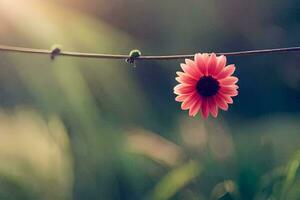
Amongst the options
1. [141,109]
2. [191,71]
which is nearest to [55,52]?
[191,71]

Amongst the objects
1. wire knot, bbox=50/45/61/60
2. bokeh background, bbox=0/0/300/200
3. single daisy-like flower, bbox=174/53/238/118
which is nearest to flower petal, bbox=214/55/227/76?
single daisy-like flower, bbox=174/53/238/118

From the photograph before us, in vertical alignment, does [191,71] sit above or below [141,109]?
below

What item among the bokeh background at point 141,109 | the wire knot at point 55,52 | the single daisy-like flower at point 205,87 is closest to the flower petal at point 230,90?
the single daisy-like flower at point 205,87

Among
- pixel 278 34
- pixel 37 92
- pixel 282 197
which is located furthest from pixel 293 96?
pixel 37 92

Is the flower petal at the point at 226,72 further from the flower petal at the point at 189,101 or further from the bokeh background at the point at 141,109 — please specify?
the bokeh background at the point at 141,109

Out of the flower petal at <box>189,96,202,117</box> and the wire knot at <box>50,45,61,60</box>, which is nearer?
the wire knot at <box>50,45,61,60</box>

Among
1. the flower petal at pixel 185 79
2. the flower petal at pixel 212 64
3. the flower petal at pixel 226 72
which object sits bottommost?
the flower petal at pixel 226 72

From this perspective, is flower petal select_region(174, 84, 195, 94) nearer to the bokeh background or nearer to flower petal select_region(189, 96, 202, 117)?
flower petal select_region(189, 96, 202, 117)

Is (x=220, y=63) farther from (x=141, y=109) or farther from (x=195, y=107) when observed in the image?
(x=141, y=109)
